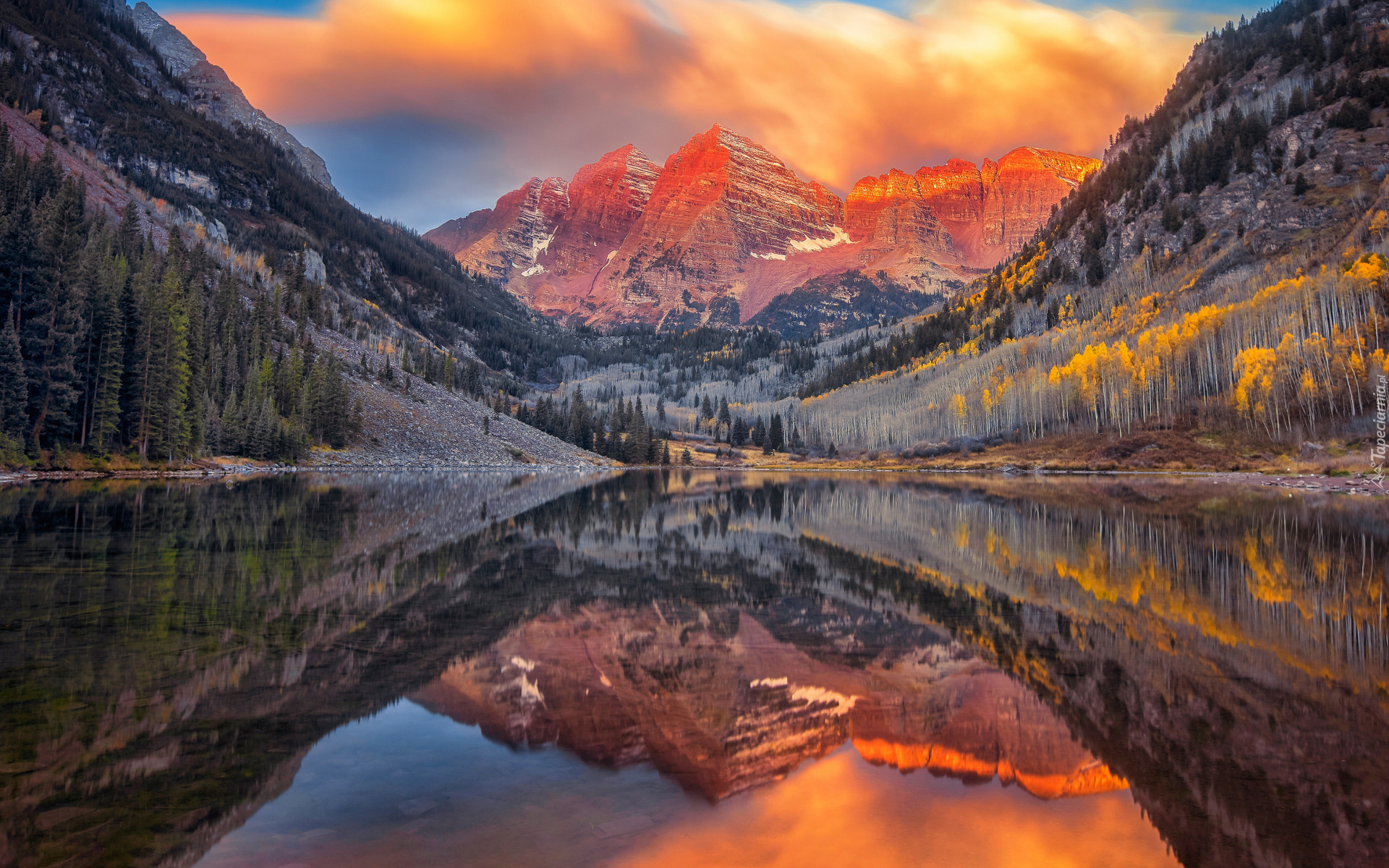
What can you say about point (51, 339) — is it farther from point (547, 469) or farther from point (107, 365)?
point (547, 469)

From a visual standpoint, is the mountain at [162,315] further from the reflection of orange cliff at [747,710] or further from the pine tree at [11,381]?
the reflection of orange cliff at [747,710]

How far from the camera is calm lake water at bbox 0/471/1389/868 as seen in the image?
17.0 feet

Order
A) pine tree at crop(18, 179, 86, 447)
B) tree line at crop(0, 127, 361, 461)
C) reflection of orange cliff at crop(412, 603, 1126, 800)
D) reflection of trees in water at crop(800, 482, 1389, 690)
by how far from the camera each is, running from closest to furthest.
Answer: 1. reflection of orange cliff at crop(412, 603, 1126, 800)
2. reflection of trees in water at crop(800, 482, 1389, 690)
3. tree line at crop(0, 127, 361, 461)
4. pine tree at crop(18, 179, 86, 447)

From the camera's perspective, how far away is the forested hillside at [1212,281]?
75.2 meters

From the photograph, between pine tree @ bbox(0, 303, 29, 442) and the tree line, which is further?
the tree line

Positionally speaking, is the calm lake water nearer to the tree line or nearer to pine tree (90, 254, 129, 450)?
the tree line

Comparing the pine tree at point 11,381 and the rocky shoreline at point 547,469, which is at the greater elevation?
the pine tree at point 11,381

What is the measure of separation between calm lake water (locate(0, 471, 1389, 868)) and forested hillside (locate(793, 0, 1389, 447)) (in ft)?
254

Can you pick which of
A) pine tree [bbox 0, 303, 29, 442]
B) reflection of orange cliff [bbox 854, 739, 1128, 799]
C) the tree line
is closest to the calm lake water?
reflection of orange cliff [bbox 854, 739, 1128, 799]

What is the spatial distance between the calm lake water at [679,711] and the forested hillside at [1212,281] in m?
77.5

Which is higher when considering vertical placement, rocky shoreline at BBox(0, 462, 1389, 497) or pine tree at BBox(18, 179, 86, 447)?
pine tree at BBox(18, 179, 86, 447)

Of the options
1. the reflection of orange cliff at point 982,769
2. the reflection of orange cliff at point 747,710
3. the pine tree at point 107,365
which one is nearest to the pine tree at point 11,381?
the pine tree at point 107,365

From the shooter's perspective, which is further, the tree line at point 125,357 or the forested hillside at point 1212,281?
the forested hillside at point 1212,281

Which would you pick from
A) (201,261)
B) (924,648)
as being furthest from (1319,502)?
(201,261)
